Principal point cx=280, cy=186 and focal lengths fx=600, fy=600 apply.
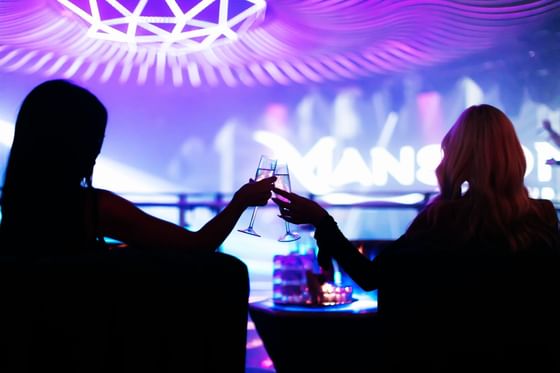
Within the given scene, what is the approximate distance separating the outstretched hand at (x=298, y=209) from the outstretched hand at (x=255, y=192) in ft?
0.12

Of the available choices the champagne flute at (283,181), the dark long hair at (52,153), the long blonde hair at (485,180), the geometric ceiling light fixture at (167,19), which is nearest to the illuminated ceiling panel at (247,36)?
the geometric ceiling light fixture at (167,19)

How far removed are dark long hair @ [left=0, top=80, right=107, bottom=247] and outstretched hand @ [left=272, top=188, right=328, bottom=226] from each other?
493mm

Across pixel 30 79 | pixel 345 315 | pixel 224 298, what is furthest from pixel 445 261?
pixel 30 79

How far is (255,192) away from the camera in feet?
4.39

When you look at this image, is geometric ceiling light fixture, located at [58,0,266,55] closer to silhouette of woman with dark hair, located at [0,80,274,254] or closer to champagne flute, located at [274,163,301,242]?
champagne flute, located at [274,163,301,242]

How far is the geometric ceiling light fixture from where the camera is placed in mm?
5699

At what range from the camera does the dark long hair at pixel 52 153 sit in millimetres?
974

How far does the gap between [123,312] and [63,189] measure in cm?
43

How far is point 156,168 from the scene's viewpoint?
6699mm

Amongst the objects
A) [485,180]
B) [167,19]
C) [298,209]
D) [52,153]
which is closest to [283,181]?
[298,209]

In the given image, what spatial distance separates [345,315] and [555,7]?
17.5 ft

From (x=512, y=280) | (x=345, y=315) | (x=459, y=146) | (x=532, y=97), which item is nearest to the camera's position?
(x=512, y=280)

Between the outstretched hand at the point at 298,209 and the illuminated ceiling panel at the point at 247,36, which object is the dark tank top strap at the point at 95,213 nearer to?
the outstretched hand at the point at 298,209

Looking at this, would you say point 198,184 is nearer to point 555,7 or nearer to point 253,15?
point 253,15
